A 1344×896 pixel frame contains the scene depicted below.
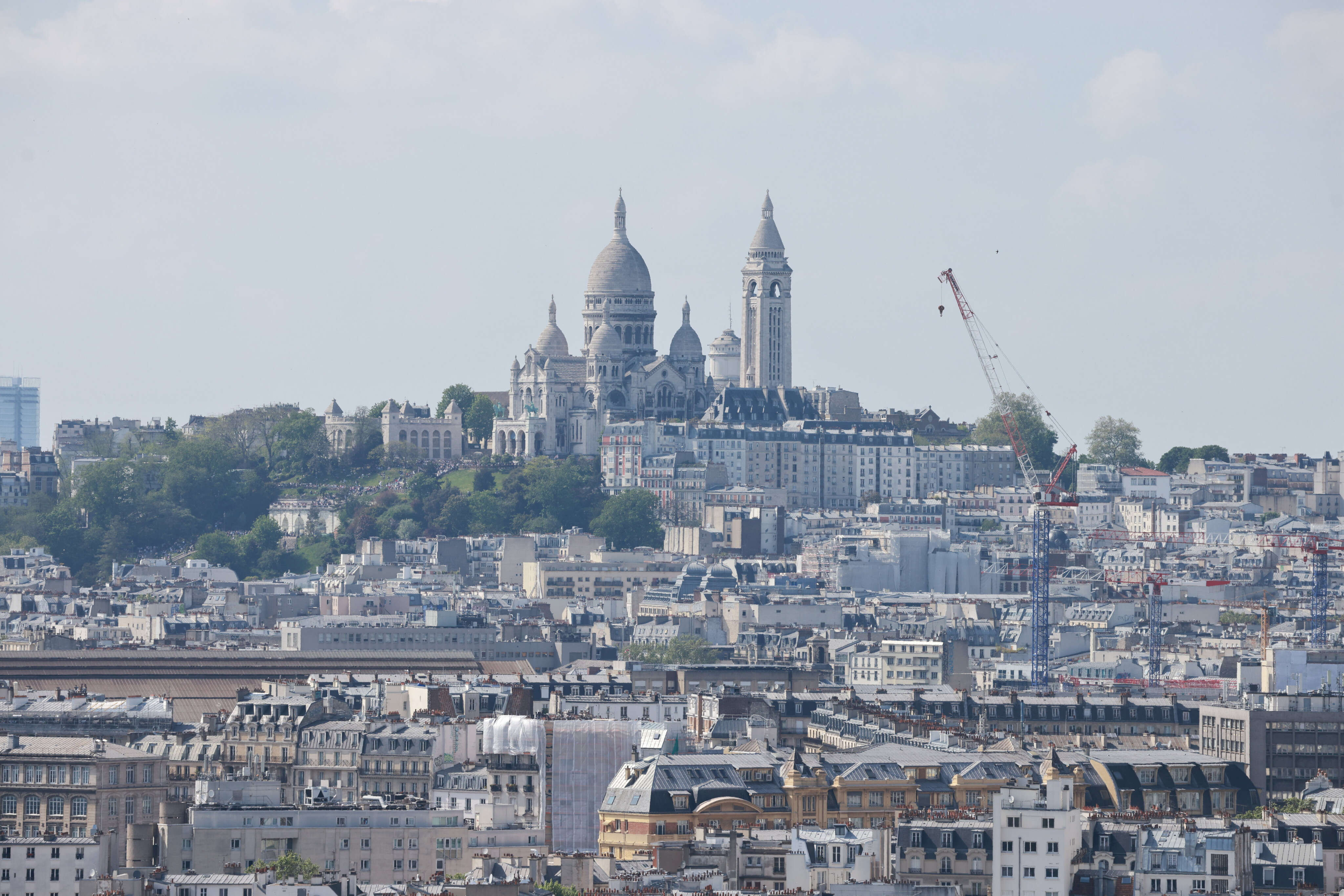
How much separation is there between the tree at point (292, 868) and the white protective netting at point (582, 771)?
368 inches

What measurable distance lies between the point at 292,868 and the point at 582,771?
1574cm

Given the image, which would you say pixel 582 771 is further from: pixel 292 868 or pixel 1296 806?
pixel 292 868

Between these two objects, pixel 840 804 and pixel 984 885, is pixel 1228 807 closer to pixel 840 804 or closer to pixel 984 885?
pixel 840 804

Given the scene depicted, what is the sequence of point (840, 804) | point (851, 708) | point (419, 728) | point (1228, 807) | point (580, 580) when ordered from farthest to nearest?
point (580, 580)
point (851, 708)
point (419, 728)
point (1228, 807)
point (840, 804)

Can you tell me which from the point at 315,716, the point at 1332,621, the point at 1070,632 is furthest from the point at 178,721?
the point at 1332,621

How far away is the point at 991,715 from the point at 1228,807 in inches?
864

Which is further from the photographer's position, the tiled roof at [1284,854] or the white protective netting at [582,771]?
the white protective netting at [582,771]

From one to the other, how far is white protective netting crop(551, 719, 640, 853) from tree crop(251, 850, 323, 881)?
935 cm

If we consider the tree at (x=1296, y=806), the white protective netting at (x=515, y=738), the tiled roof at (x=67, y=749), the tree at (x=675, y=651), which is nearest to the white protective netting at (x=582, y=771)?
the white protective netting at (x=515, y=738)

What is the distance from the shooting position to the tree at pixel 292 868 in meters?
64.2

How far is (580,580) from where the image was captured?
19850 cm

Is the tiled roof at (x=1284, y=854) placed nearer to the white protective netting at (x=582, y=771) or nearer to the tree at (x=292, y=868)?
the white protective netting at (x=582, y=771)

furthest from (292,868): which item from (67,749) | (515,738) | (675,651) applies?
(675,651)

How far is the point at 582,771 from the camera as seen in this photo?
8069 cm
